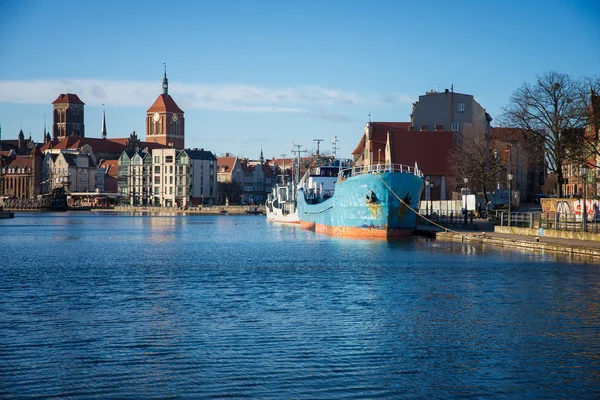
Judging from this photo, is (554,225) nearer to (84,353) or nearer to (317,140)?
(84,353)

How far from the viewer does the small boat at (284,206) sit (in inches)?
4043

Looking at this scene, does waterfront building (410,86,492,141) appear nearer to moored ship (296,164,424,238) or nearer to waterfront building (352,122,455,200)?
waterfront building (352,122,455,200)

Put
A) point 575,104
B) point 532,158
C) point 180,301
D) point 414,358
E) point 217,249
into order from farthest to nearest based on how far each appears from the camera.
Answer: point 532,158 < point 575,104 < point 217,249 < point 180,301 < point 414,358

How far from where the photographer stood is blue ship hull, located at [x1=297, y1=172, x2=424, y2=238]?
5525 centimetres

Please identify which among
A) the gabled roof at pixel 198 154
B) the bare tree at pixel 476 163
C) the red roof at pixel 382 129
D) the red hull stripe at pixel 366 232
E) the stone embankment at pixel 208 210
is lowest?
the red hull stripe at pixel 366 232

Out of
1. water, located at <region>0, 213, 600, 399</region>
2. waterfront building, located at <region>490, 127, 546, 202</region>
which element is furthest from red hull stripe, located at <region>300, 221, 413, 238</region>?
water, located at <region>0, 213, 600, 399</region>

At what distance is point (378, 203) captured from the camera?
5625cm

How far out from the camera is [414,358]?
55.0 feet

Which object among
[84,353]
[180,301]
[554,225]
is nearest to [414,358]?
[84,353]

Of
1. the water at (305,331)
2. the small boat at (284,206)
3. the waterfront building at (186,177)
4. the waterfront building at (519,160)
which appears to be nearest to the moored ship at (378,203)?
the waterfront building at (519,160)

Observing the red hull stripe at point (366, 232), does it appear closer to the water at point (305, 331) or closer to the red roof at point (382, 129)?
the water at point (305, 331)

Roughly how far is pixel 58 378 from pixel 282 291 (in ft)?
43.3

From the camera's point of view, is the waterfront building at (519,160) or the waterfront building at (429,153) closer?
the waterfront building at (519,160)

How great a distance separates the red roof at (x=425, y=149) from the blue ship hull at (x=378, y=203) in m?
30.5
